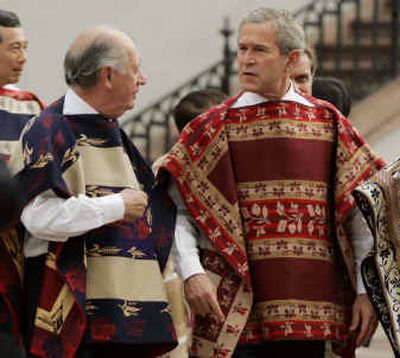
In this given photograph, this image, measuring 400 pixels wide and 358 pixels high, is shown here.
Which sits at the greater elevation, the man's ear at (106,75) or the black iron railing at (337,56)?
the man's ear at (106,75)

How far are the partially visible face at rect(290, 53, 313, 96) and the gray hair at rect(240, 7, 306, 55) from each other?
0.77 meters

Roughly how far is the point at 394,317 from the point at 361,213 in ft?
1.26

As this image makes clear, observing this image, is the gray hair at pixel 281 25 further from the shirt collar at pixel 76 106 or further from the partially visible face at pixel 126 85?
the shirt collar at pixel 76 106

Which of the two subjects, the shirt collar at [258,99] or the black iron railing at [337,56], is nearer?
the shirt collar at [258,99]

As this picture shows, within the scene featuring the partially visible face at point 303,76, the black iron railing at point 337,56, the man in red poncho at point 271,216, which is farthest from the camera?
the black iron railing at point 337,56

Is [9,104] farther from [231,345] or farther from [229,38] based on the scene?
[229,38]

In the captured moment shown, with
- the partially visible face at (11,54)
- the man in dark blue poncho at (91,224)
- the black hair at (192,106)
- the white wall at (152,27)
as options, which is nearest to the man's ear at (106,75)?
the man in dark blue poncho at (91,224)

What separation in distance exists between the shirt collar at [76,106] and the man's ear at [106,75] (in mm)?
97

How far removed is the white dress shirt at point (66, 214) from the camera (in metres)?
6.39

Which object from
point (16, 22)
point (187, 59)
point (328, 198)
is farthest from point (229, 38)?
point (328, 198)

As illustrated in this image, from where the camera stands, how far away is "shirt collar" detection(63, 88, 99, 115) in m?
6.65

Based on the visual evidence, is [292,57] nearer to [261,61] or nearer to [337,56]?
[261,61]

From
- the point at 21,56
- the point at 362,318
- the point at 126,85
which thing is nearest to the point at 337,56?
the point at 21,56

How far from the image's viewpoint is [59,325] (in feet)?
21.3
